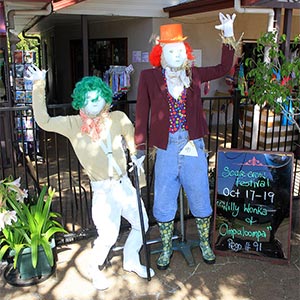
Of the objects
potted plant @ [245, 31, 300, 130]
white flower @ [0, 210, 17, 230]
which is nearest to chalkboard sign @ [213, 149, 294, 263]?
potted plant @ [245, 31, 300, 130]

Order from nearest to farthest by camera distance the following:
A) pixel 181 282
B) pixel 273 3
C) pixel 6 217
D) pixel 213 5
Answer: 1. pixel 6 217
2. pixel 181 282
3. pixel 273 3
4. pixel 213 5

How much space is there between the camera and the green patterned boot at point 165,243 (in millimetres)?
3076

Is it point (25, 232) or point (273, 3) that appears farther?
point (273, 3)

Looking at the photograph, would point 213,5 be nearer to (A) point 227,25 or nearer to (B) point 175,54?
(A) point 227,25

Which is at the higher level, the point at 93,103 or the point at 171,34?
the point at 171,34

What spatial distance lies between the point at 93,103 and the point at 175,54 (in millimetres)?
660

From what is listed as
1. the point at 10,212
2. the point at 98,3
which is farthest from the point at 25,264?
the point at 98,3

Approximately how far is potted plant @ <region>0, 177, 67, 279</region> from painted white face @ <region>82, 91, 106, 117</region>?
79 centimetres

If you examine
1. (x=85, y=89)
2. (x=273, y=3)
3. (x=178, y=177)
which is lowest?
(x=178, y=177)

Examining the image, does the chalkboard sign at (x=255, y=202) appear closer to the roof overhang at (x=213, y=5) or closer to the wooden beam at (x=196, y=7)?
the roof overhang at (x=213, y=5)

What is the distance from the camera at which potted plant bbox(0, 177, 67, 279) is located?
2.85m

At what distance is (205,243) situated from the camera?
3.20m

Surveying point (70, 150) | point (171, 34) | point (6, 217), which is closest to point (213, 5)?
point (70, 150)

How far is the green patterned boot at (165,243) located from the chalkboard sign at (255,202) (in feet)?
1.47
